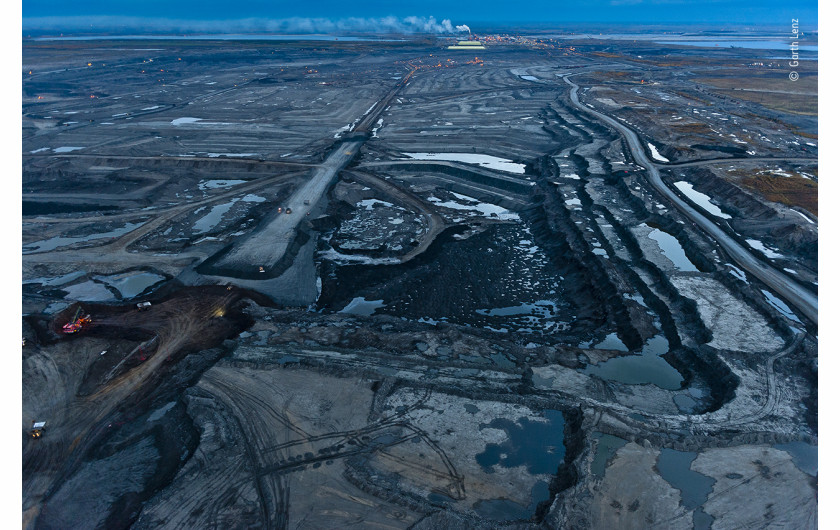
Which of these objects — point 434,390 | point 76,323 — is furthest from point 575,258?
point 76,323

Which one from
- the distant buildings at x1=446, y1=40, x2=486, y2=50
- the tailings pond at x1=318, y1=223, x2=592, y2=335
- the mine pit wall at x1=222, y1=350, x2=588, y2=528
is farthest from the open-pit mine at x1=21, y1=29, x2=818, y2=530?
the distant buildings at x1=446, y1=40, x2=486, y2=50

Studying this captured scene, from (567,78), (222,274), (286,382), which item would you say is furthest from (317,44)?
(286,382)

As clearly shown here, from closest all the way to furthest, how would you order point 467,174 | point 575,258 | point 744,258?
point 744,258, point 575,258, point 467,174

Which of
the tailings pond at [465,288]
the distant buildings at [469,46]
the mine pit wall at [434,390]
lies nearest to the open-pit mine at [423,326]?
the mine pit wall at [434,390]

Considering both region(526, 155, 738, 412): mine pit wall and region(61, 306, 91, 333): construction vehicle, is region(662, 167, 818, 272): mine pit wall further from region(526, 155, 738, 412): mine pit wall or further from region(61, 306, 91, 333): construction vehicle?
region(61, 306, 91, 333): construction vehicle

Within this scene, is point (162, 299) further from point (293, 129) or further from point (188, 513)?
point (293, 129)

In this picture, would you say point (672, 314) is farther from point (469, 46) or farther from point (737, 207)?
point (469, 46)
